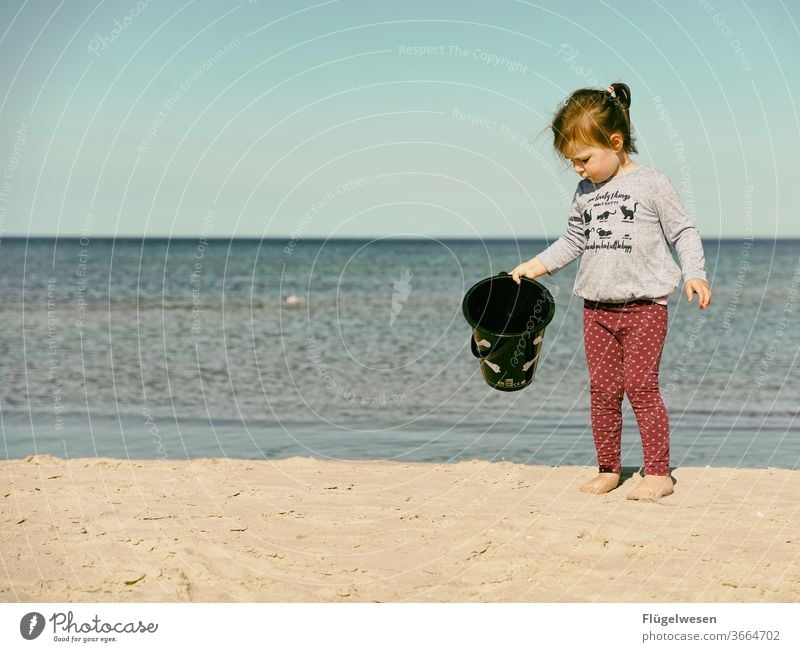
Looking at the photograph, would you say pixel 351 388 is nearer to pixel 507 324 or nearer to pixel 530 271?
pixel 507 324

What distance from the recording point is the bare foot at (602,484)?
5035mm

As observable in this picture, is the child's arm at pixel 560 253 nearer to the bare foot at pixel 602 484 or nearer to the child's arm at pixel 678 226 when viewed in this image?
the child's arm at pixel 678 226

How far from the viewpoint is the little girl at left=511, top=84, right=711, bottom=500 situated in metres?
4.73

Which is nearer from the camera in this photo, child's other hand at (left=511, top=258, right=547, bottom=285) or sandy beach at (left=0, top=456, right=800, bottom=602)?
sandy beach at (left=0, top=456, right=800, bottom=602)

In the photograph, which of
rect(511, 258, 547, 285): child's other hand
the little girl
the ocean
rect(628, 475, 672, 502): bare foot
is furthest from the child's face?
the ocean

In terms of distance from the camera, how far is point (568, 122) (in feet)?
15.6

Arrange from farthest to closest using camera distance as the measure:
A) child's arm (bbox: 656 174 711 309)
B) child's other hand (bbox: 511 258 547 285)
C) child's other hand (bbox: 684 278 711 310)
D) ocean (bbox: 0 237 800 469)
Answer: ocean (bbox: 0 237 800 469)
child's other hand (bbox: 511 258 547 285)
child's arm (bbox: 656 174 711 309)
child's other hand (bbox: 684 278 711 310)

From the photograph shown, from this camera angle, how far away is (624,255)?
15.5 feet

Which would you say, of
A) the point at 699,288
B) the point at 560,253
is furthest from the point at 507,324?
the point at 699,288

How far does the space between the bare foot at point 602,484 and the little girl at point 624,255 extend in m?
0.01

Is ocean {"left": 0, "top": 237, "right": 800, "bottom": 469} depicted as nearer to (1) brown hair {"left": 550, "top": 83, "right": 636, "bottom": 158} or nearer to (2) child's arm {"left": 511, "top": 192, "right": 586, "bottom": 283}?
(2) child's arm {"left": 511, "top": 192, "right": 586, "bottom": 283}

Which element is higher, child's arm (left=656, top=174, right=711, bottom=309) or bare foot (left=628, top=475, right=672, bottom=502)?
child's arm (left=656, top=174, right=711, bottom=309)

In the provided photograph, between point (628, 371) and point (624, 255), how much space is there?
24.7 inches
